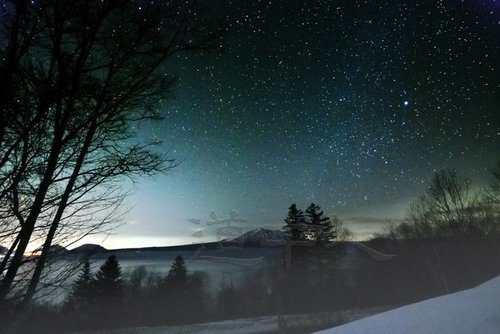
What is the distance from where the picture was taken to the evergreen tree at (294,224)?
33.9 m

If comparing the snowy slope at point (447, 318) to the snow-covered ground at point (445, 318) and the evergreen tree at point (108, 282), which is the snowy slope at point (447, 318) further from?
the evergreen tree at point (108, 282)

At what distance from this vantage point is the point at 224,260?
64688 millimetres

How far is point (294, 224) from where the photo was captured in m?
34.9

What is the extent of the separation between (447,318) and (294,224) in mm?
32130

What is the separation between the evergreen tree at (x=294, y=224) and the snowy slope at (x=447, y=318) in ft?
98.1

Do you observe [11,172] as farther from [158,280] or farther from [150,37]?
[158,280]

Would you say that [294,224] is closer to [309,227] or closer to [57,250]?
[309,227]

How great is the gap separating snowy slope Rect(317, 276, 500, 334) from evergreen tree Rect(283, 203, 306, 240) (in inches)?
1177

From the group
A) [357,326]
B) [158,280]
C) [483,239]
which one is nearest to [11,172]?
[357,326]

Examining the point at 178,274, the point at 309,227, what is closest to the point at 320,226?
the point at 309,227

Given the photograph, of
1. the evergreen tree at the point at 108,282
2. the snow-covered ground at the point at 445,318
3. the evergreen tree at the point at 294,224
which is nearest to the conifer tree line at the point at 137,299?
the evergreen tree at the point at 108,282

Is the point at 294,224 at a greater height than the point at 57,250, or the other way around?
the point at 294,224

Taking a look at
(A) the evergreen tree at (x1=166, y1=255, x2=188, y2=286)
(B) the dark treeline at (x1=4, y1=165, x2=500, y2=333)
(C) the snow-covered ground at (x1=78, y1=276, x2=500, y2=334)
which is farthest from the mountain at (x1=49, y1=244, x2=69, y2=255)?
(A) the evergreen tree at (x1=166, y1=255, x2=188, y2=286)

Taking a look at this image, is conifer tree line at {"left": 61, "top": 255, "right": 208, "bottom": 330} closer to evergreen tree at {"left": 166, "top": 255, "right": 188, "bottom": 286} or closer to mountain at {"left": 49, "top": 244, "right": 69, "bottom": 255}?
evergreen tree at {"left": 166, "top": 255, "right": 188, "bottom": 286}
